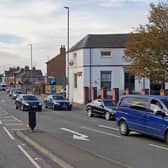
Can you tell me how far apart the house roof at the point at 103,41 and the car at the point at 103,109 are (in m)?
24.8

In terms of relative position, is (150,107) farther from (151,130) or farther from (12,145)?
(12,145)

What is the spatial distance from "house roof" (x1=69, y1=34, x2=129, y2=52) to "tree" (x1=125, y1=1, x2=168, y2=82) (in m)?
20.1

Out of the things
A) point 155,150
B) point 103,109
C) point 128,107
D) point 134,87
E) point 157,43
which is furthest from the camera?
point 134,87

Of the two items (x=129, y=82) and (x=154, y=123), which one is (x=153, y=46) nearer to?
(x=154, y=123)

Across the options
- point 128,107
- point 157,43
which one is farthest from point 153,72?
point 128,107

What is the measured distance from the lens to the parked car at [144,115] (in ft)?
62.3

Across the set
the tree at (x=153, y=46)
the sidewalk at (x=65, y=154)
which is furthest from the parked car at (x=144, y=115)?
the tree at (x=153, y=46)

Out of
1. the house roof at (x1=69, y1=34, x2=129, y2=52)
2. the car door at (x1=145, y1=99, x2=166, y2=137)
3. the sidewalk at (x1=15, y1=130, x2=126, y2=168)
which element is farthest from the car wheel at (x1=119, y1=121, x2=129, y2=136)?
the house roof at (x1=69, y1=34, x2=129, y2=52)

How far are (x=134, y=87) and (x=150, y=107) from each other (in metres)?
41.2

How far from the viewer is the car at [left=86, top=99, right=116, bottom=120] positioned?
3400 cm

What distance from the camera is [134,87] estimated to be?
6097 cm

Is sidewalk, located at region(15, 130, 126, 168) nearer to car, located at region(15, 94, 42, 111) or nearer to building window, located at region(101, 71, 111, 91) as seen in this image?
car, located at region(15, 94, 42, 111)

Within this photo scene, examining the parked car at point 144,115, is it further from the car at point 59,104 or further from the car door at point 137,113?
the car at point 59,104

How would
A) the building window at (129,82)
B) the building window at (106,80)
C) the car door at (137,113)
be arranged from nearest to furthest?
the car door at (137,113) → the building window at (129,82) → the building window at (106,80)
